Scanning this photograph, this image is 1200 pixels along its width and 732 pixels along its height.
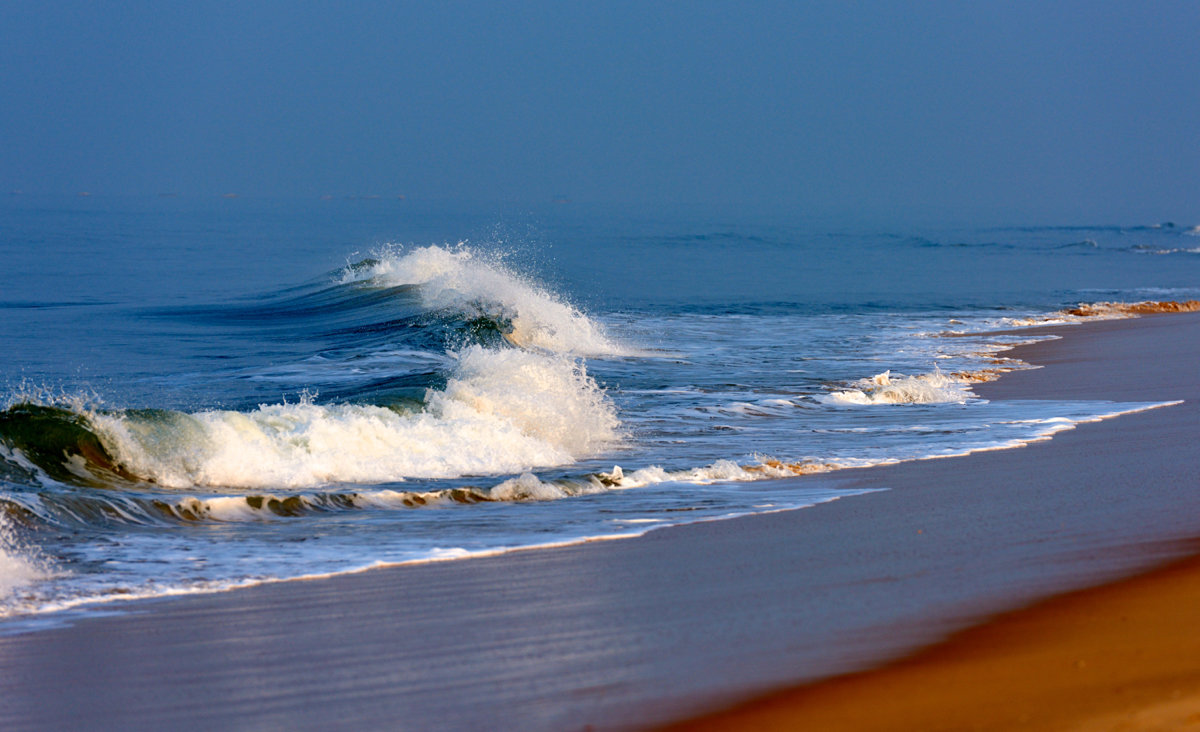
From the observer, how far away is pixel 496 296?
20.8m

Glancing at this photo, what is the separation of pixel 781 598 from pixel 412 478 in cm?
402

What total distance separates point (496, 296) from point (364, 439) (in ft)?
41.2

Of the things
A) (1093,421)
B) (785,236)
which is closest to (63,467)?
(1093,421)

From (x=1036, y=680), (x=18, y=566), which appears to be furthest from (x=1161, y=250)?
(x=18, y=566)

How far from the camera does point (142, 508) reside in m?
6.56

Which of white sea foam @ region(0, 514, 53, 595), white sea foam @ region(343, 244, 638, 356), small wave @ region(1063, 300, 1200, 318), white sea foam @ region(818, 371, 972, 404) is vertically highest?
white sea foam @ region(343, 244, 638, 356)

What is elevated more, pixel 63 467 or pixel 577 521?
pixel 63 467

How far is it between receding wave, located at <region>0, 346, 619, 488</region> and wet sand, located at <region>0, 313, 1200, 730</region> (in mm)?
2801

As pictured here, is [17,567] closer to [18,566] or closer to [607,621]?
[18,566]

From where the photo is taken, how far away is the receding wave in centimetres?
750

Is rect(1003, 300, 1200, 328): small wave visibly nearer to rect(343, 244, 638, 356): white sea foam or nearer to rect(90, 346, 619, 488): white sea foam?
rect(343, 244, 638, 356): white sea foam

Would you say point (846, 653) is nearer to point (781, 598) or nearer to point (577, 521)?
point (781, 598)

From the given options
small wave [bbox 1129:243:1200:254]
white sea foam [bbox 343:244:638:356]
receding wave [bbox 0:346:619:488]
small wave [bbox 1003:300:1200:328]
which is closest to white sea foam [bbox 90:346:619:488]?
receding wave [bbox 0:346:619:488]

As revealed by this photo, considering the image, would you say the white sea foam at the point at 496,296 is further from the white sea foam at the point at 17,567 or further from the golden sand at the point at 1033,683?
the golden sand at the point at 1033,683
